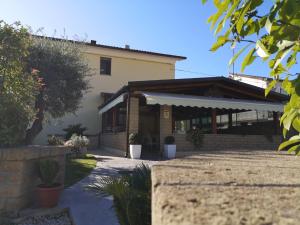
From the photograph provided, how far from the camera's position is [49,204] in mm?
8492

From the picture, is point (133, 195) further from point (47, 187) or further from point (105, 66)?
point (105, 66)

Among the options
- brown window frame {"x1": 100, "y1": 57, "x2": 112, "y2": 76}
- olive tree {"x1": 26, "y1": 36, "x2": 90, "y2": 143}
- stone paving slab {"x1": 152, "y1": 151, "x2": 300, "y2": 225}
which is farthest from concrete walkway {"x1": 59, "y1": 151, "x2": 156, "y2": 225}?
brown window frame {"x1": 100, "y1": 57, "x2": 112, "y2": 76}

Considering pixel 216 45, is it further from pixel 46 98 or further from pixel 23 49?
pixel 46 98

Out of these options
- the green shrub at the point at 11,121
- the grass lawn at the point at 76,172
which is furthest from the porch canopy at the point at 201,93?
the green shrub at the point at 11,121

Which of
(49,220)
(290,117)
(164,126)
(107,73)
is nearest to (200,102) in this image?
(164,126)

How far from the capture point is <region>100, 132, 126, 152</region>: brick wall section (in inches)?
847

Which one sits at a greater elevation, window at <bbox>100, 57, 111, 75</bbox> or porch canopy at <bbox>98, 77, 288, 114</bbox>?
window at <bbox>100, 57, 111, 75</bbox>

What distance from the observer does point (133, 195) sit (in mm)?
4715

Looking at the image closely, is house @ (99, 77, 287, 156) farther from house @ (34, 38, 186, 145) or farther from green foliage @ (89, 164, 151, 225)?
green foliage @ (89, 164, 151, 225)

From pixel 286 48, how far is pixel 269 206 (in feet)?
2.43

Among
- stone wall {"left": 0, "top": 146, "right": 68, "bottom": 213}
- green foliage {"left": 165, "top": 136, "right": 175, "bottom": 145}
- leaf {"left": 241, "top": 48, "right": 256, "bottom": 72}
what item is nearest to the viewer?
leaf {"left": 241, "top": 48, "right": 256, "bottom": 72}

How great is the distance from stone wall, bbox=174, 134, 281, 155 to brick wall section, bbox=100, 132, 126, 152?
339 cm

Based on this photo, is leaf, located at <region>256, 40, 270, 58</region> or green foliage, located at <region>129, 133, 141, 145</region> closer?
leaf, located at <region>256, 40, 270, 58</region>

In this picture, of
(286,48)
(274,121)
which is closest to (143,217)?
(286,48)
